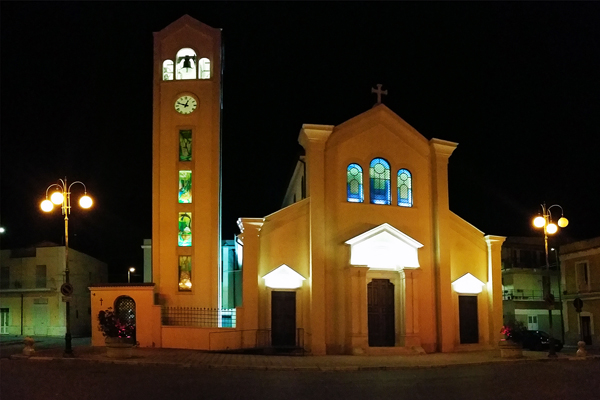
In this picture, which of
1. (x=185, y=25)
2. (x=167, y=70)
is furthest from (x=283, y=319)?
(x=185, y=25)

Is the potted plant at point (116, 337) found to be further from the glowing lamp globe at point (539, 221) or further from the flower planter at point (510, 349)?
the glowing lamp globe at point (539, 221)

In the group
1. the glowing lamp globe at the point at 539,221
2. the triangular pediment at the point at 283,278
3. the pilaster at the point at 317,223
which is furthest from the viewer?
the triangular pediment at the point at 283,278

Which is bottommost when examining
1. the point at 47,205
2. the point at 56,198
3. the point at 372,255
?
the point at 372,255

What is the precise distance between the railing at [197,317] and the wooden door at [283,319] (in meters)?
1.89

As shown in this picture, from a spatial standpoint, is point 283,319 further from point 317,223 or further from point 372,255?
point 372,255

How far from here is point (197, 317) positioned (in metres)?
27.4

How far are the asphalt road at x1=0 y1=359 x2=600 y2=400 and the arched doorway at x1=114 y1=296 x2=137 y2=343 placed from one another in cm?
562

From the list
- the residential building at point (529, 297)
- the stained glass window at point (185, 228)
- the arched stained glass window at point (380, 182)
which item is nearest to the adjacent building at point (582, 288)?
the residential building at point (529, 297)

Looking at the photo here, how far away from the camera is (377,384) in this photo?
53.4 ft

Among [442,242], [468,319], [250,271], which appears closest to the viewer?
[250,271]

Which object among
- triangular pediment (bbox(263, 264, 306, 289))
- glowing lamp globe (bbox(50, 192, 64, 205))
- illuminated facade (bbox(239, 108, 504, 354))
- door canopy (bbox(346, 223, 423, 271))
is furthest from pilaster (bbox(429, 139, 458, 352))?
glowing lamp globe (bbox(50, 192, 64, 205))

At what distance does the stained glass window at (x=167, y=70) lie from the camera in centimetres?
3005

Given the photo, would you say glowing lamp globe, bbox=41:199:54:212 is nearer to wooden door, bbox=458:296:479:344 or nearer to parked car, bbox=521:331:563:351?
wooden door, bbox=458:296:479:344

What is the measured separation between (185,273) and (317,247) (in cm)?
637
